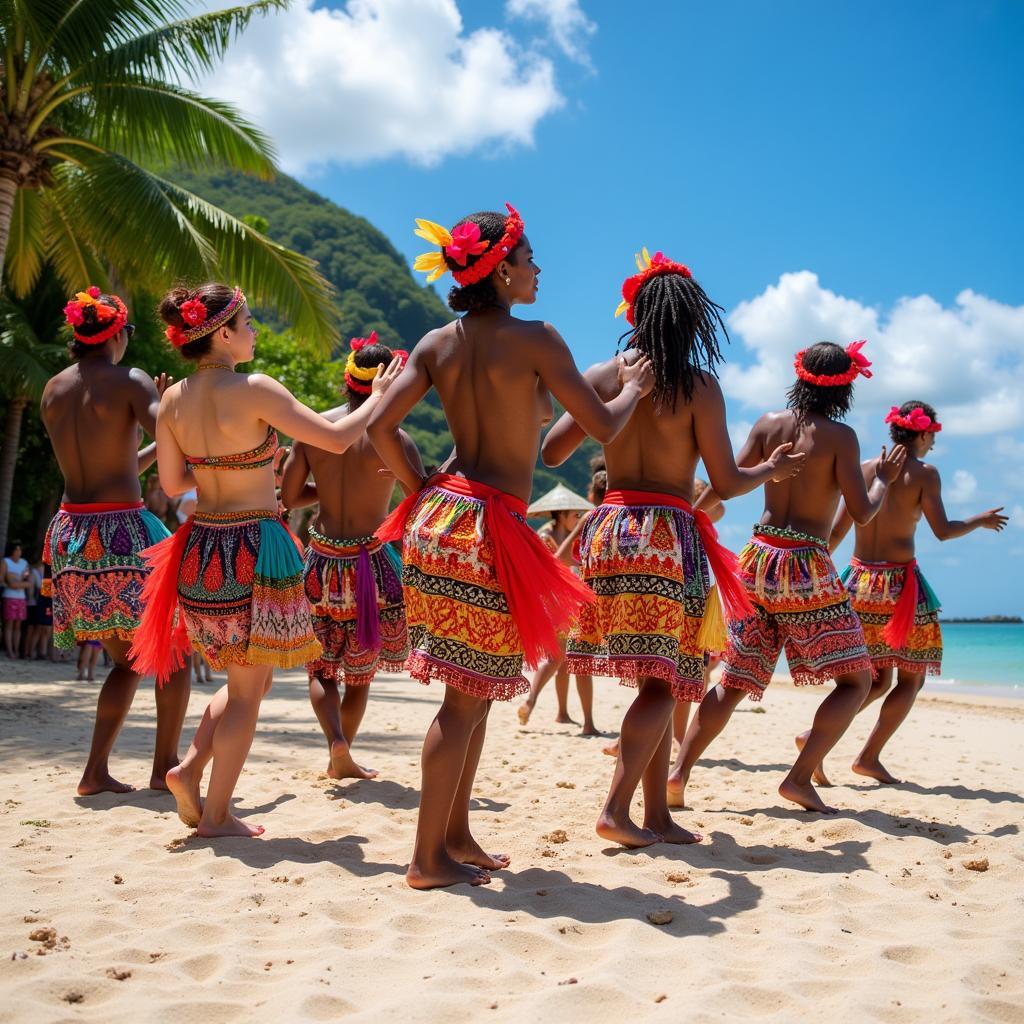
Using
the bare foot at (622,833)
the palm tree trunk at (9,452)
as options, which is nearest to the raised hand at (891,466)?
the bare foot at (622,833)

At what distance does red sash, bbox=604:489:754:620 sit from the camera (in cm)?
410

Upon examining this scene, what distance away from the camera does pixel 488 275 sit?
355 cm

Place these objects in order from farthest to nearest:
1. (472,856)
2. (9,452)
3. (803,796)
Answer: (9,452) < (803,796) < (472,856)

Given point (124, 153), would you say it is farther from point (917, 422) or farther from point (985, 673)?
point (985, 673)

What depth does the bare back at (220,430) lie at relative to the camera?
12.6ft

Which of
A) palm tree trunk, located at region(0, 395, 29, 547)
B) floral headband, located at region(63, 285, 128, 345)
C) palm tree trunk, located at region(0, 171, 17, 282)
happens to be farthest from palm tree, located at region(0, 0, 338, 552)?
floral headband, located at region(63, 285, 128, 345)

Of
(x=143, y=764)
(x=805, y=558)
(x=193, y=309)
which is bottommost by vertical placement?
(x=143, y=764)

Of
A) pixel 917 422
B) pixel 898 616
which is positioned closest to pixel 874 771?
pixel 898 616

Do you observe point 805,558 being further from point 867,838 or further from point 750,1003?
point 750,1003

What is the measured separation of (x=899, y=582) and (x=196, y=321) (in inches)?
168

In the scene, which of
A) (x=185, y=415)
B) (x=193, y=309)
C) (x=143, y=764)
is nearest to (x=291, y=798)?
(x=143, y=764)

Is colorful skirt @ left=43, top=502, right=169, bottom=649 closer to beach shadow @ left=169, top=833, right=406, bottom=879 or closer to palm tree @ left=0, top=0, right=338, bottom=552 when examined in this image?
beach shadow @ left=169, top=833, right=406, bottom=879

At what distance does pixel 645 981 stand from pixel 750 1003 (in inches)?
10.6

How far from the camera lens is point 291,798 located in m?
4.89
